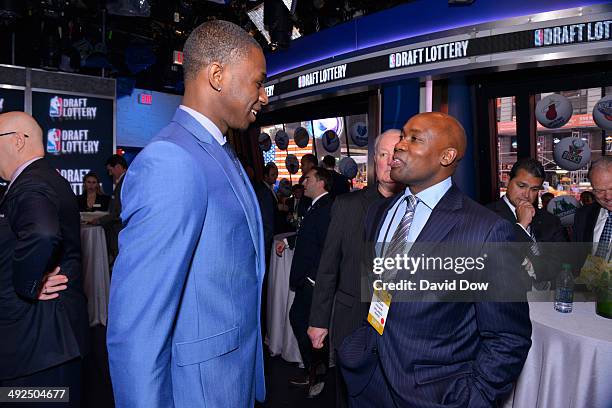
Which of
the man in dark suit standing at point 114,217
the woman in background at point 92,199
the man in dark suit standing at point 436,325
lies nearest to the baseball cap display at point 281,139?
the woman in background at point 92,199

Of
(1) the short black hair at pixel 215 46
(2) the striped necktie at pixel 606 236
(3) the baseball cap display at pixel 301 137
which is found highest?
(3) the baseball cap display at pixel 301 137

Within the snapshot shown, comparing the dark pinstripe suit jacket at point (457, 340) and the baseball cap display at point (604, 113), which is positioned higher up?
the baseball cap display at point (604, 113)

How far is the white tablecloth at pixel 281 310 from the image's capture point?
3.90 meters

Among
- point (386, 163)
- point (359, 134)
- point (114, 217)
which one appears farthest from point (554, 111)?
point (114, 217)

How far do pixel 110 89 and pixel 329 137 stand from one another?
4813 mm

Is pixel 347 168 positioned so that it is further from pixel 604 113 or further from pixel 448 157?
pixel 448 157

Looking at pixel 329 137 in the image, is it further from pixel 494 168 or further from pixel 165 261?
pixel 165 261

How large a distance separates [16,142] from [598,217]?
137 inches

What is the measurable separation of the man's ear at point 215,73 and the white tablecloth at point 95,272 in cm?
427

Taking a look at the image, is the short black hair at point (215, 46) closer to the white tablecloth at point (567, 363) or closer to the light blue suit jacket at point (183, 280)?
the light blue suit jacket at point (183, 280)

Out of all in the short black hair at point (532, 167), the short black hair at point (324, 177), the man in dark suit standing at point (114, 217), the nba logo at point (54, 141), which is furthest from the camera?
the nba logo at point (54, 141)

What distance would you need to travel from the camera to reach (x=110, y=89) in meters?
9.56

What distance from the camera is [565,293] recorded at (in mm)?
2045

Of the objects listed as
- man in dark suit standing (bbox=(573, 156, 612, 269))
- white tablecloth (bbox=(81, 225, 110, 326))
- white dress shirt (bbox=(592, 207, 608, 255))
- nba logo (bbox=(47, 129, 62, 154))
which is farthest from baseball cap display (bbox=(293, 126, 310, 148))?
white dress shirt (bbox=(592, 207, 608, 255))
